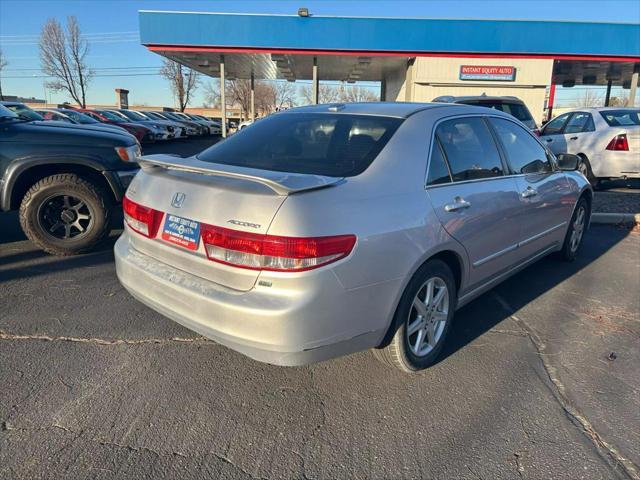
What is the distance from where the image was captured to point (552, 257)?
545 centimetres

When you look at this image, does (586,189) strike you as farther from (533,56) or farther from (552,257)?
(533,56)

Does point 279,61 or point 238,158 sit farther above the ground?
point 279,61

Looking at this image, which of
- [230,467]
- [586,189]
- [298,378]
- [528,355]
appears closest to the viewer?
[230,467]

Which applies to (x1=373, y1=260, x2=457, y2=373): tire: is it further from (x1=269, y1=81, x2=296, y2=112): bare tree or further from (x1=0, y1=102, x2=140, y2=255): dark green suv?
(x1=269, y1=81, x2=296, y2=112): bare tree

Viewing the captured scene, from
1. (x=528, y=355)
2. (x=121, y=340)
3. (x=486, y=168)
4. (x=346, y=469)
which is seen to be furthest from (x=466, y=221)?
(x=121, y=340)

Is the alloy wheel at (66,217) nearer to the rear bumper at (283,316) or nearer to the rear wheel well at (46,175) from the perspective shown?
the rear wheel well at (46,175)

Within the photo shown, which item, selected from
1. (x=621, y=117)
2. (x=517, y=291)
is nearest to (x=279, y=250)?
(x=517, y=291)

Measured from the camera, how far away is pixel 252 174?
2.51 m

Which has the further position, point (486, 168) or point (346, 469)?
point (486, 168)

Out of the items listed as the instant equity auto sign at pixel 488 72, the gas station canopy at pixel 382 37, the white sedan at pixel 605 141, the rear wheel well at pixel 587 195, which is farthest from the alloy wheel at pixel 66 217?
the instant equity auto sign at pixel 488 72

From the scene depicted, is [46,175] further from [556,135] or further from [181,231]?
[556,135]

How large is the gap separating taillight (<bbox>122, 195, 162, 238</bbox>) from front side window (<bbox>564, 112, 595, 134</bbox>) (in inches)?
367

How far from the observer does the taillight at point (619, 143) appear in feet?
29.1

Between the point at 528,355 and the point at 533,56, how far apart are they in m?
20.0
